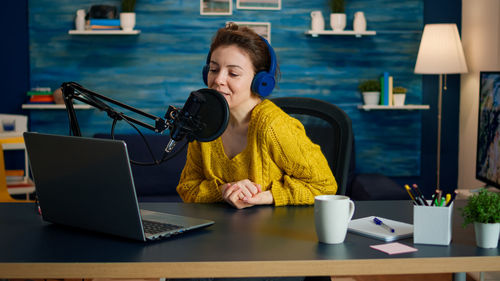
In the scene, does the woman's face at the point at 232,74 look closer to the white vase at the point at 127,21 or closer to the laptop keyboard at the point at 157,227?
the laptop keyboard at the point at 157,227

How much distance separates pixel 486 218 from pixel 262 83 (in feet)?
2.63

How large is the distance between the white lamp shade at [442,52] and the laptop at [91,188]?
306 cm

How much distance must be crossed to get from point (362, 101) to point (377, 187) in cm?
94

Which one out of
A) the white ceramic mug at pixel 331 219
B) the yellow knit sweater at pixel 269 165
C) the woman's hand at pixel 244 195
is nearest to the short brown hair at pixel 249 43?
the yellow knit sweater at pixel 269 165

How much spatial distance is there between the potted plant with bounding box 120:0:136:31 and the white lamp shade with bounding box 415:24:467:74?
2.10 m

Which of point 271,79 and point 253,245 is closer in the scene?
point 253,245

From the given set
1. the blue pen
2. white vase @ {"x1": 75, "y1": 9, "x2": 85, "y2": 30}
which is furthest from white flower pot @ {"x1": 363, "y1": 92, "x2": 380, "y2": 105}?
the blue pen

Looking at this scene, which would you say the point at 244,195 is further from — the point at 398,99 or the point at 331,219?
the point at 398,99

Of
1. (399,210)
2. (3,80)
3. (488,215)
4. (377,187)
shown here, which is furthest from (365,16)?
(488,215)

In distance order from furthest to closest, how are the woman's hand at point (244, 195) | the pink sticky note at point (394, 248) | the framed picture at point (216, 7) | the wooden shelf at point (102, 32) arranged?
the framed picture at point (216, 7) → the wooden shelf at point (102, 32) → the woman's hand at point (244, 195) → the pink sticky note at point (394, 248)

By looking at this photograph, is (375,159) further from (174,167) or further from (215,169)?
(215,169)

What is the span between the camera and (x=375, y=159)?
4.38 metres

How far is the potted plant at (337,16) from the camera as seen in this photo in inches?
161

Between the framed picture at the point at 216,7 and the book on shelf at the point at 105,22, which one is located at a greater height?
the framed picture at the point at 216,7
